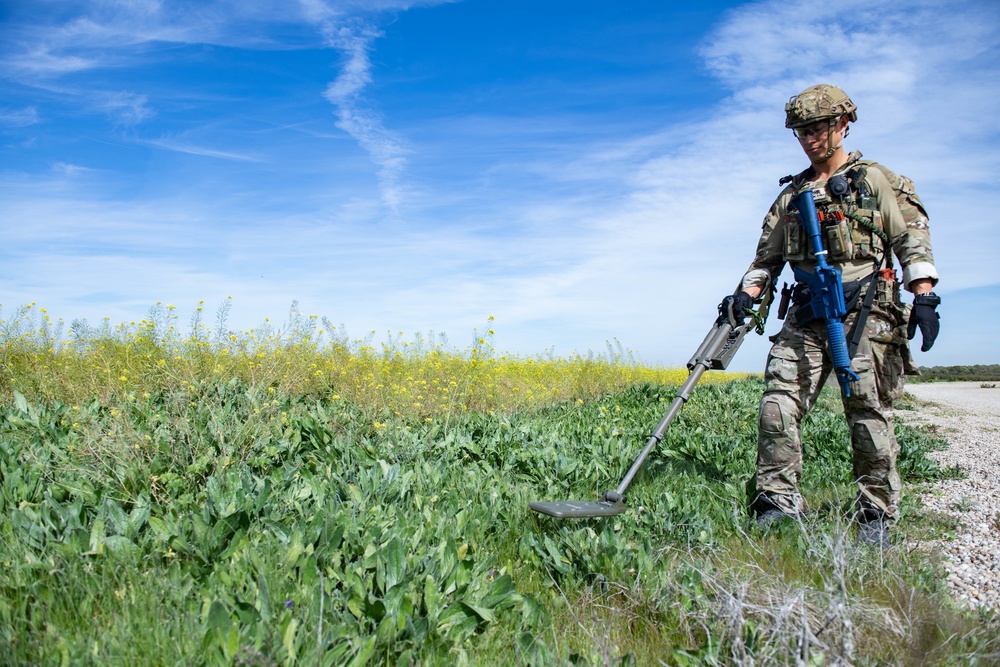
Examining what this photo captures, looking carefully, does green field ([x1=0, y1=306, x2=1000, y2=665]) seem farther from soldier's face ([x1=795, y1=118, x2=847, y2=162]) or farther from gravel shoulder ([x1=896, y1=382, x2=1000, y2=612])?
soldier's face ([x1=795, y1=118, x2=847, y2=162])

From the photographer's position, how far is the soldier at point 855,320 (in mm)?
3971

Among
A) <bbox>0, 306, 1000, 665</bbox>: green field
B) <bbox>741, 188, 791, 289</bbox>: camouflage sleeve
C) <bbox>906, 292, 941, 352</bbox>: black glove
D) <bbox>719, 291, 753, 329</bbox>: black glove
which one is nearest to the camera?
<bbox>0, 306, 1000, 665</bbox>: green field

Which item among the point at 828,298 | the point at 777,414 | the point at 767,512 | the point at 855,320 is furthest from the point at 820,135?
the point at 767,512

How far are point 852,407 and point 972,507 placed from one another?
1535mm

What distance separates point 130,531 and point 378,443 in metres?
1.96

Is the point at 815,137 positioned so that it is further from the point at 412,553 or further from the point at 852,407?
the point at 412,553

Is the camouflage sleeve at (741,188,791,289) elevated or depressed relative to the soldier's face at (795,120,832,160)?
depressed

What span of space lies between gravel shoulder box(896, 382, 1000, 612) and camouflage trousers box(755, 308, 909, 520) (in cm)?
46

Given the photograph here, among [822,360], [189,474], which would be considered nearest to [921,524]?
[822,360]

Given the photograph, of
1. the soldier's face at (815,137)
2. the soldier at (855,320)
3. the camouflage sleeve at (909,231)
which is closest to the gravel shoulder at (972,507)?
the soldier at (855,320)

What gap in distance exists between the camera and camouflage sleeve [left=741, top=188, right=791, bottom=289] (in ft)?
14.5

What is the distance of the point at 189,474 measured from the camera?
3.51m

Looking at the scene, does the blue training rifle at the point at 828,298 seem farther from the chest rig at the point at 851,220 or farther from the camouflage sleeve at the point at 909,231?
the camouflage sleeve at the point at 909,231

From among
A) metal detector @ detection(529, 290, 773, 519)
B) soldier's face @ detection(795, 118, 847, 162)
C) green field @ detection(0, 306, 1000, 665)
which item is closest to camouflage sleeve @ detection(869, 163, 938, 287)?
soldier's face @ detection(795, 118, 847, 162)
